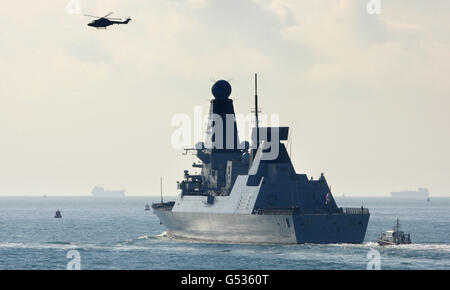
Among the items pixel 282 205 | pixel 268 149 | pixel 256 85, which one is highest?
pixel 256 85

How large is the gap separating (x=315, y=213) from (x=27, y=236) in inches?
1621

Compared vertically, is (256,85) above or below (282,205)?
above

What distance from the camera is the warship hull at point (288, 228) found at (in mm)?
62188

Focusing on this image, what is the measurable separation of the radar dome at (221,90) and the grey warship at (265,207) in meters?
8.01

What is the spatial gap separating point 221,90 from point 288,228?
26.3 m

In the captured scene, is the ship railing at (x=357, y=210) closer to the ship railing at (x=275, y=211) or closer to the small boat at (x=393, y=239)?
the small boat at (x=393, y=239)

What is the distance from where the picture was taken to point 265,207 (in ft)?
216

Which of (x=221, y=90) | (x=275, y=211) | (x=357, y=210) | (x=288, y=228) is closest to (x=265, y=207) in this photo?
(x=275, y=211)

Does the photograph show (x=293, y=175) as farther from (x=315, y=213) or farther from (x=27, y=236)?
(x=27, y=236)

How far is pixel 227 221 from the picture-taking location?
69.1 metres

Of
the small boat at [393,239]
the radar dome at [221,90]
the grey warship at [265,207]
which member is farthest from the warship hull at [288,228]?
the radar dome at [221,90]

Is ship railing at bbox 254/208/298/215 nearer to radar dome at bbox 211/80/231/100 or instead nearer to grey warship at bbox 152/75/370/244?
grey warship at bbox 152/75/370/244
